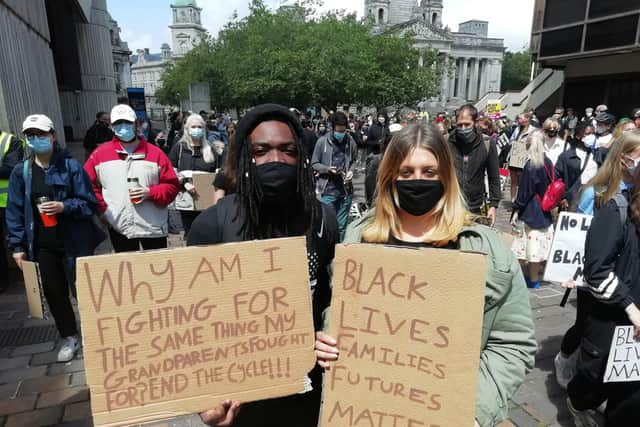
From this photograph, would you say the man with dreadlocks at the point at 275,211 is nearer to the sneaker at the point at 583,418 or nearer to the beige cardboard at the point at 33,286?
the sneaker at the point at 583,418

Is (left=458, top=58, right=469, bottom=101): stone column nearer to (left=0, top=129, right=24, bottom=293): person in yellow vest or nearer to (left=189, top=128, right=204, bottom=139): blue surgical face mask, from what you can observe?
(left=189, top=128, right=204, bottom=139): blue surgical face mask

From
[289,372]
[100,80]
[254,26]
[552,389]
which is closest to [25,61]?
[289,372]

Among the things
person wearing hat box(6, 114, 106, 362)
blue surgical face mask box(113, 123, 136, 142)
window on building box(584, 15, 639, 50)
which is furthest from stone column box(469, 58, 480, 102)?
person wearing hat box(6, 114, 106, 362)

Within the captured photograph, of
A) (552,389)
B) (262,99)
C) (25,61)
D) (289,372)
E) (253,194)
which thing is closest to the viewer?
(289,372)

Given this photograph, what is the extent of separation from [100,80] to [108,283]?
19.4m

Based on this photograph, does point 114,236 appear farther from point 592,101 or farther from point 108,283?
point 592,101

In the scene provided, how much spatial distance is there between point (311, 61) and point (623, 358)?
25.3m

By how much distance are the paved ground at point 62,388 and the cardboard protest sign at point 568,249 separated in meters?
0.95

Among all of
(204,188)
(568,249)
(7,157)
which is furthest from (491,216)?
(7,157)

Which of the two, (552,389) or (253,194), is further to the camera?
(552,389)

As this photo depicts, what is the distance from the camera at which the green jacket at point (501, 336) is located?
1503mm

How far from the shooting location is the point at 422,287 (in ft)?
4.40

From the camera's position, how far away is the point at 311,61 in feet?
83.5

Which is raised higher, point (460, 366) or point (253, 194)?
point (253, 194)
